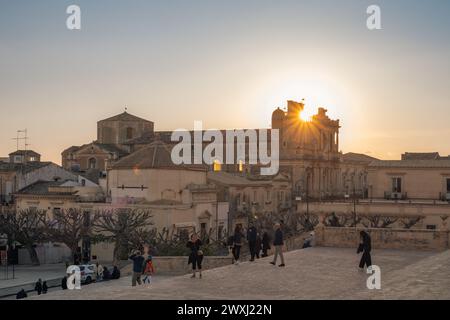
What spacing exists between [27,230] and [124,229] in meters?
6.53

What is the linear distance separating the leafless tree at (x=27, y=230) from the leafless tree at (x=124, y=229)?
3147mm

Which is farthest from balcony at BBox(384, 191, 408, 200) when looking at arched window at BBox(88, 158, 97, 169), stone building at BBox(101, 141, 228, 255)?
arched window at BBox(88, 158, 97, 169)

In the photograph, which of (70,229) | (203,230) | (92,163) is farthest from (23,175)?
(92,163)

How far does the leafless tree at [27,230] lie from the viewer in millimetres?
41781

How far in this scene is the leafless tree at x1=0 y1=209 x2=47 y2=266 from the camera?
41.8m

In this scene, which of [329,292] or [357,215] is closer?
[329,292]

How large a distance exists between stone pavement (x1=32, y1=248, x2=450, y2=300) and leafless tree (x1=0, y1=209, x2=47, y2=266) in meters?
22.9

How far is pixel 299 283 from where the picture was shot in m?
17.1

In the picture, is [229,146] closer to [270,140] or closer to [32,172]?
[270,140]

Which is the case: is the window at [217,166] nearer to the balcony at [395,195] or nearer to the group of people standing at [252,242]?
the balcony at [395,195]

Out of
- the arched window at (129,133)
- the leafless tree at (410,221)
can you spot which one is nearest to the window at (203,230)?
the leafless tree at (410,221)
